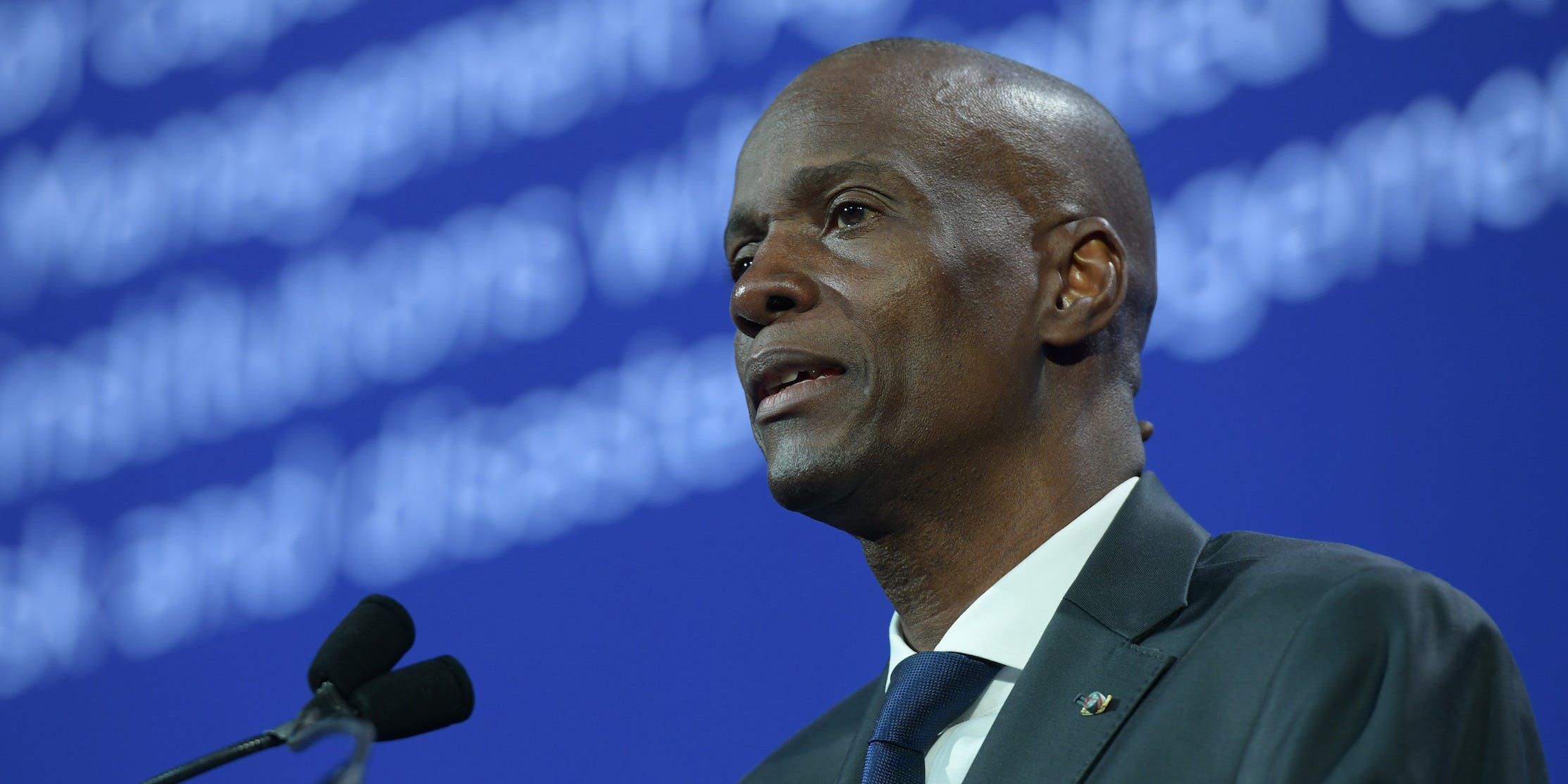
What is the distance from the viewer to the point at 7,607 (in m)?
3.63

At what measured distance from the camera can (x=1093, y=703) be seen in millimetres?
1907

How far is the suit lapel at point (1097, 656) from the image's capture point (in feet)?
6.17

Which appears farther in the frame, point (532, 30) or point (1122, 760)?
point (532, 30)

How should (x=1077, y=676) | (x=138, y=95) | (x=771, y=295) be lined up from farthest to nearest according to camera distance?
(x=138, y=95)
(x=771, y=295)
(x=1077, y=676)

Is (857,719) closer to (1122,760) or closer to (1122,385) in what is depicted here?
(1122,385)

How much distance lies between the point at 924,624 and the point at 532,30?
1854 mm

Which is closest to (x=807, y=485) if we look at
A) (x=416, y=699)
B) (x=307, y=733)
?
(x=416, y=699)

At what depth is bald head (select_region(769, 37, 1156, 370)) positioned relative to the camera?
2.33m

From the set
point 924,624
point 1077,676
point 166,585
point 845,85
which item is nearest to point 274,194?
point 166,585

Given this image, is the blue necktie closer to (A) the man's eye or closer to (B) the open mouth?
(B) the open mouth

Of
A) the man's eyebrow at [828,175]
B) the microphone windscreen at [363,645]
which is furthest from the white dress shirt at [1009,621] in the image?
the microphone windscreen at [363,645]

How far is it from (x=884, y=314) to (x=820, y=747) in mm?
806

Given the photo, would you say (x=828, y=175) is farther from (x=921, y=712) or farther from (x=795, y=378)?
(x=921, y=712)

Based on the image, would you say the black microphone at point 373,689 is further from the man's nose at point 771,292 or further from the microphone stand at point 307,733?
the man's nose at point 771,292
